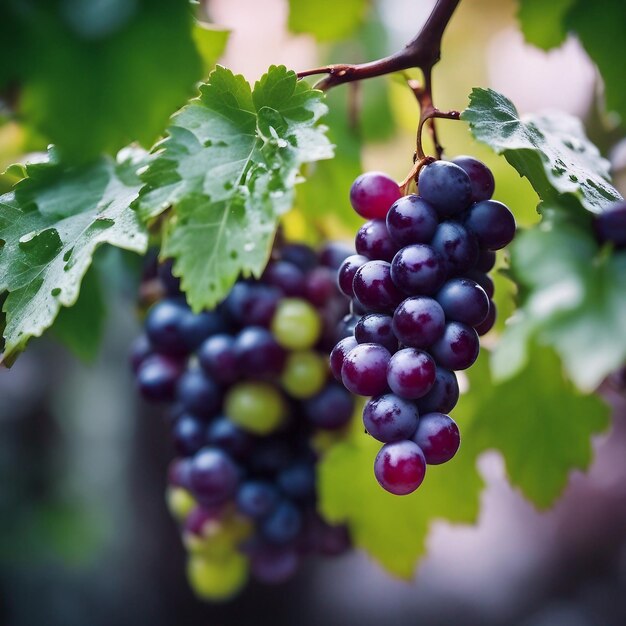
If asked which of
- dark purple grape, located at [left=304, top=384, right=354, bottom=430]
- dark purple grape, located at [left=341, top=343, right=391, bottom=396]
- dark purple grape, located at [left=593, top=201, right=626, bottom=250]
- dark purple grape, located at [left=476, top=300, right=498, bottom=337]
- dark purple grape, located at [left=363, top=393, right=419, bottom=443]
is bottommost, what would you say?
dark purple grape, located at [left=304, top=384, right=354, bottom=430]

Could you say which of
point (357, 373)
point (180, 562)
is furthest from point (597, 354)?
point (180, 562)

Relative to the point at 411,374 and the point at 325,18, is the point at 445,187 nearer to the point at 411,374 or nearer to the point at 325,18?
the point at 411,374

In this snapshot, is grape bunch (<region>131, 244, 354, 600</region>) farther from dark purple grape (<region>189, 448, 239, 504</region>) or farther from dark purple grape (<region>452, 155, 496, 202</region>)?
dark purple grape (<region>452, 155, 496, 202</region>)

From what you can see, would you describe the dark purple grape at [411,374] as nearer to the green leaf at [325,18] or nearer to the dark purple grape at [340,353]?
the dark purple grape at [340,353]

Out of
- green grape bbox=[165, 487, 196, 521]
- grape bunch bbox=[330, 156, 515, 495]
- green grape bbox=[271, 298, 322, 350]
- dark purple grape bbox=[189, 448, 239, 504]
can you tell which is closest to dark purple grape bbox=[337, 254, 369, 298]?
grape bunch bbox=[330, 156, 515, 495]

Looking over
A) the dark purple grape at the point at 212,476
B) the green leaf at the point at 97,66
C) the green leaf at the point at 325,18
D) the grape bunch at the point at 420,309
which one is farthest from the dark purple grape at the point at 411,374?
the green leaf at the point at 325,18

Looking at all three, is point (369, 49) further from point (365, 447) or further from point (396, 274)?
point (396, 274)
